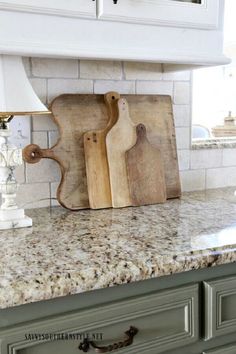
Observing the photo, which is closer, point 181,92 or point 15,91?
point 15,91

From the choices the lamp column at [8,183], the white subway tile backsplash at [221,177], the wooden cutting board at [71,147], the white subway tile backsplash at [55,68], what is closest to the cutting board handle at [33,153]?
the wooden cutting board at [71,147]

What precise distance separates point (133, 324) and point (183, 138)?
3.07 ft

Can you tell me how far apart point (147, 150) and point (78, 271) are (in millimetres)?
705

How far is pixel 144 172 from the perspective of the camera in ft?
4.97

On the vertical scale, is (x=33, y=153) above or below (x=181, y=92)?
below

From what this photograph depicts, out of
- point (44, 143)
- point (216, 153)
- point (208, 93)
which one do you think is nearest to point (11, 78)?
point (44, 143)

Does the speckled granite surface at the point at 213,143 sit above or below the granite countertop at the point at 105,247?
above

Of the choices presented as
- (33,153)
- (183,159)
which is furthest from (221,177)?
(33,153)

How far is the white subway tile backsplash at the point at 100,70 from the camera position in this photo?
60.0 inches

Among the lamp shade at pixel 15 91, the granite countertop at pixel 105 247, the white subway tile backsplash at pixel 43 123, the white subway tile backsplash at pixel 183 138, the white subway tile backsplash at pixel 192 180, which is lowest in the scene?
the granite countertop at pixel 105 247

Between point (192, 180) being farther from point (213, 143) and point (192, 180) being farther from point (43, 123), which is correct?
point (43, 123)

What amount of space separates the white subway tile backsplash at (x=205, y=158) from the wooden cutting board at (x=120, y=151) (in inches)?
14.6

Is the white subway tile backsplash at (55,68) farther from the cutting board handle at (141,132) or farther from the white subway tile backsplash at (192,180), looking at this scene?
the white subway tile backsplash at (192,180)

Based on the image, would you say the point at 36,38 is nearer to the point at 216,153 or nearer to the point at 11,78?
the point at 11,78
